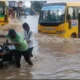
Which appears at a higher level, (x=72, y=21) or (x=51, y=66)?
(x=72, y=21)

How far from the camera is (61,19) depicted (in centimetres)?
1973

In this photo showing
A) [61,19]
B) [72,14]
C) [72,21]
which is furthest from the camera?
[72,14]

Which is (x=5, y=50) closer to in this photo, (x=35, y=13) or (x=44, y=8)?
(x=44, y=8)

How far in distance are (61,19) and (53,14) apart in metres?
0.75

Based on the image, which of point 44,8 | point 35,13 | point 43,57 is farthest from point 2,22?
point 35,13

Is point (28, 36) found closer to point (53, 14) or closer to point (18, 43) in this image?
point (18, 43)

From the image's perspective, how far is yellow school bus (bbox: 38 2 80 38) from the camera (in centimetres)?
1973

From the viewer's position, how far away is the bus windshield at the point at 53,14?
780 inches

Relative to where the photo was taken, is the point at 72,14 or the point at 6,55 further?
the point at 72,14

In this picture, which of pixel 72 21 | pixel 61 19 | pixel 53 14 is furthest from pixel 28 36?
pixel 72 21

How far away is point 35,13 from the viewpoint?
70.0 m

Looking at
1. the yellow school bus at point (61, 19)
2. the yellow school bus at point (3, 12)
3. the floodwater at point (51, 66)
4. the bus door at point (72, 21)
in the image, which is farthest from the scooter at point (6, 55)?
the yellow school bus at point (3, 12)

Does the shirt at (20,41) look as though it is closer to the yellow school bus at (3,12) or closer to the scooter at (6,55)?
the scooter at (6,55)

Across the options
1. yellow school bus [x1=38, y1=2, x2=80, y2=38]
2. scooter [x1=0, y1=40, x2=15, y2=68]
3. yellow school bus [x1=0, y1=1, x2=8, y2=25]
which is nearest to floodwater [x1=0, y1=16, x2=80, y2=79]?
scooter [x1=0, y1=40, x2=15, y2=68]
